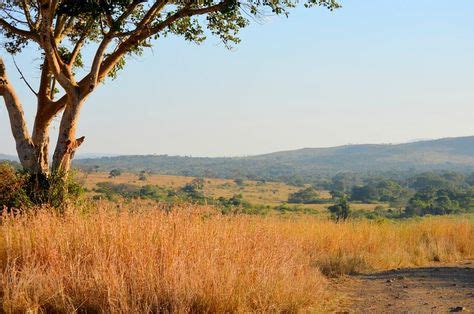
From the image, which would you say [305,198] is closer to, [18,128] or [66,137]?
[18,128]

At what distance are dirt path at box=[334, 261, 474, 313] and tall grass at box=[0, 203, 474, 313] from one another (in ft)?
2.67

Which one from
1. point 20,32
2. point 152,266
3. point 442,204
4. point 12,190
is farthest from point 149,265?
point 442,204

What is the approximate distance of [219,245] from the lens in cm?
757

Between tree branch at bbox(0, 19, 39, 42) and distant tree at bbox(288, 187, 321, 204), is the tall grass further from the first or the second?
distant tree at bbox(288, 187, 321, 204)

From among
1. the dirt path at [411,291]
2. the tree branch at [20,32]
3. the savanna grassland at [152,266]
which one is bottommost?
the dirt path at [411,291]

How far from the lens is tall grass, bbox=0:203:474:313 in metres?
6.11

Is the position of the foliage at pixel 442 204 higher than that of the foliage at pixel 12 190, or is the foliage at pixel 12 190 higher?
the foliage at pixel 12 190

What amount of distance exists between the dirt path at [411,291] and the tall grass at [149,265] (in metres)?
0.81

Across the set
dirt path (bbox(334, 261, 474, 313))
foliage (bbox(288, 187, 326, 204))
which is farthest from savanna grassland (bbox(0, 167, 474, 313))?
foliage (bbox(288, 187, 326, 204))

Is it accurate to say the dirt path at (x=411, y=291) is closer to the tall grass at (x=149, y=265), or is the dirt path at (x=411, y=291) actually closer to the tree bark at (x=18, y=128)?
the tall grass at (x=149, y=265)

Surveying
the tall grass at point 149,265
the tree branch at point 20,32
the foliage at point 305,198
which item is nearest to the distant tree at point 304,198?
the foliage at point 305,198

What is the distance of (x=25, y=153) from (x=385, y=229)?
964 cm

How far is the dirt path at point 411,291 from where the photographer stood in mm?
7512

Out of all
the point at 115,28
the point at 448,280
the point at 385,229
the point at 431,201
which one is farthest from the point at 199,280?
the point at 431,201
